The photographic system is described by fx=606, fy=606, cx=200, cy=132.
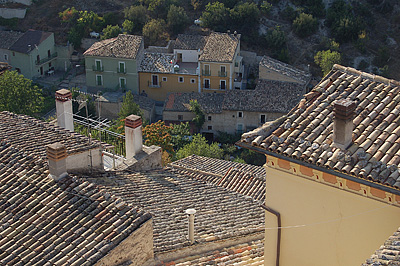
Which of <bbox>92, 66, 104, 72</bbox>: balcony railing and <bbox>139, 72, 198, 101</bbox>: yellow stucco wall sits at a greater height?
<bbox>92, 66, 104, 72</bbox>: balcony railing

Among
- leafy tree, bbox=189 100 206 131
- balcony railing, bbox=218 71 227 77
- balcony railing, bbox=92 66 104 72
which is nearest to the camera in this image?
leafy tree, bbox=189 100 206 131

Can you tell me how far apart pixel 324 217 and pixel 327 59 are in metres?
37.5

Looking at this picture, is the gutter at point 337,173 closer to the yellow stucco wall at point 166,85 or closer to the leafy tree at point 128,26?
the yellow stucco wall at point 166,85

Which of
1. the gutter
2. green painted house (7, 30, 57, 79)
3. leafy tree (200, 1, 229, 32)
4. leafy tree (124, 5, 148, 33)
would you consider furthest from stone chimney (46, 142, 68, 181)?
leafy tree (124, 5, 148, 33)

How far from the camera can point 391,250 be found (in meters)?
8.38

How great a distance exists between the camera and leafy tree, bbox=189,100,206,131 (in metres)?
43.1

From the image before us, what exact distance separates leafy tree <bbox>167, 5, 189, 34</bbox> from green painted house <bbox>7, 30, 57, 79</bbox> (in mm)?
10312

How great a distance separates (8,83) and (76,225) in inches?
1203

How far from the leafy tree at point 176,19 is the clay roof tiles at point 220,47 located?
5750 millimetres

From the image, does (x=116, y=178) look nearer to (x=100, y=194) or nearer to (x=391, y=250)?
(x=100, y=194)

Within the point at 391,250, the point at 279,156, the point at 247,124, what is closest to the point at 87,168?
the point at 279,156

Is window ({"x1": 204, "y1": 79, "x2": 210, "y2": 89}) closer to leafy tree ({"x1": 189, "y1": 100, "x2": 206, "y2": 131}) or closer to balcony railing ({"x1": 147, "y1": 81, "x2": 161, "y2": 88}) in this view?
balcony railing ({"x1": 147, "y1": 81, "x2": 161, "y2": 88})

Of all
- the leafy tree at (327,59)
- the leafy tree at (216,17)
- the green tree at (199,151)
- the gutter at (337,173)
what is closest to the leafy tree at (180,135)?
the green tree at (199,151)

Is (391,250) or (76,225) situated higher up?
(391,250)
